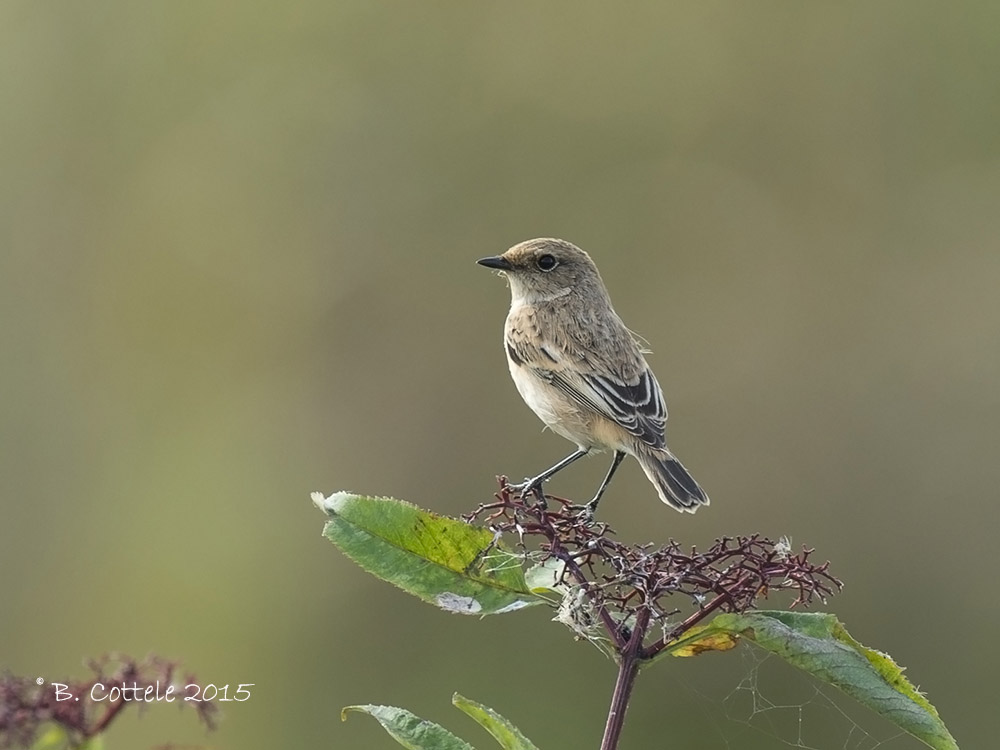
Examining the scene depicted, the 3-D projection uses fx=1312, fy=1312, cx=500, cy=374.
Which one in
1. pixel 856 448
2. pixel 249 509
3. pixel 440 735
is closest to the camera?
pixel 440 735

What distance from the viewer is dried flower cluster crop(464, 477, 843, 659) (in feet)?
7.73

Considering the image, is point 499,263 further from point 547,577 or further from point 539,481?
point 547,577

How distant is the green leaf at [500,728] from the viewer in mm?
2238

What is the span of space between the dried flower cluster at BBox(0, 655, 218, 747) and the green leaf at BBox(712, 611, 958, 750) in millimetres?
1086

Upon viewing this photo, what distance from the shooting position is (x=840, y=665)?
2459mm

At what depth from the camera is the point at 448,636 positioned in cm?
928

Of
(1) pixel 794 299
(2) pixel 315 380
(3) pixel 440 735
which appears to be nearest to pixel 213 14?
(2) pixel 315 380

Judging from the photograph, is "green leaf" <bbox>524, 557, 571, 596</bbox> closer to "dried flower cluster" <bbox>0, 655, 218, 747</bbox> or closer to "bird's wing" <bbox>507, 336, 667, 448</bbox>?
"dried flower cluster" <bbox>0, 655, 218, 747</bbox>

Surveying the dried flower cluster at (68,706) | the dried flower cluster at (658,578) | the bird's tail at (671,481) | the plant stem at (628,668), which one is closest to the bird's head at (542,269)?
the bird's tail at (671,481)

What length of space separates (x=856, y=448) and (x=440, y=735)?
8.86 meters

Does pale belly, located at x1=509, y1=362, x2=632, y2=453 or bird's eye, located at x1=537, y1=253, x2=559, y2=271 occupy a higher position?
bird's eye, located at x1=537, y1=253, x2=559, y2=271

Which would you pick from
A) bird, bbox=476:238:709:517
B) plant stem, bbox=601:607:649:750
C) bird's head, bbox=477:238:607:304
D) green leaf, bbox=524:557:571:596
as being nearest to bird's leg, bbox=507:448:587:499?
bird, bbox=476:238:709:517

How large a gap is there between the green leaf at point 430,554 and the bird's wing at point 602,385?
2572 mm

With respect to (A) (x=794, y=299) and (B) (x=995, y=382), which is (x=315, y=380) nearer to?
(A) (x=794, y=299)
